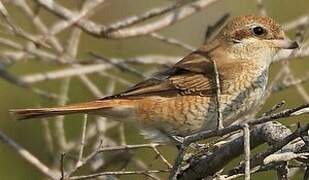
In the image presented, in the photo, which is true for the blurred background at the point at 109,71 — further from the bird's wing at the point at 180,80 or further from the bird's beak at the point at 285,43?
the bird's beak at the point at 285,43

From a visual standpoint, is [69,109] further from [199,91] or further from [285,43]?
[285,43]

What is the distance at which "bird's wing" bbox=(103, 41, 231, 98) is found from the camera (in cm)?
446

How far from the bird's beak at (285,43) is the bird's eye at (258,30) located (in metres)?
0.07

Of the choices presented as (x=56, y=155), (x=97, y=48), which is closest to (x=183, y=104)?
(x=56, y=155)

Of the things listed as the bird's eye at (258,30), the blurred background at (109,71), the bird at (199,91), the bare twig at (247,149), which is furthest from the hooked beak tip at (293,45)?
the blurred background at (109,71)

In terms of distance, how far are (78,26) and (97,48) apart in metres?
3.55

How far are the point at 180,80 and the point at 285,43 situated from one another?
0.53 meters

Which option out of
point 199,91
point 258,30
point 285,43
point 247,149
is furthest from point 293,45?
point 247,149

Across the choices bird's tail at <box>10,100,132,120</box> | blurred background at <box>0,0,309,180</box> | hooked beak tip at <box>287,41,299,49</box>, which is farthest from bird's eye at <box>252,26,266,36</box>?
blurred background at <box>0,0,309,180</box>

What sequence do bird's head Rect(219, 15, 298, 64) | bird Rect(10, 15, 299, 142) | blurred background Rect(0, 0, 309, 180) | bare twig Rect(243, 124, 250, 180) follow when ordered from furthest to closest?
blurred background Rect(0, 0, 309, 180) → bird's head Rect(219, 15, 298, 64) → bird Rect(10, 15, 299, 142) → bare twig Rect(243, 124, 250, 180)

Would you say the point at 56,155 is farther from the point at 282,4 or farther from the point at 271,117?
the point at 282,4

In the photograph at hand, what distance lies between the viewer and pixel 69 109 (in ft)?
14.0

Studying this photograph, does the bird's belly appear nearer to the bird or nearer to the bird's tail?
the bird

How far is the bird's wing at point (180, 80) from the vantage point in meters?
4.46
